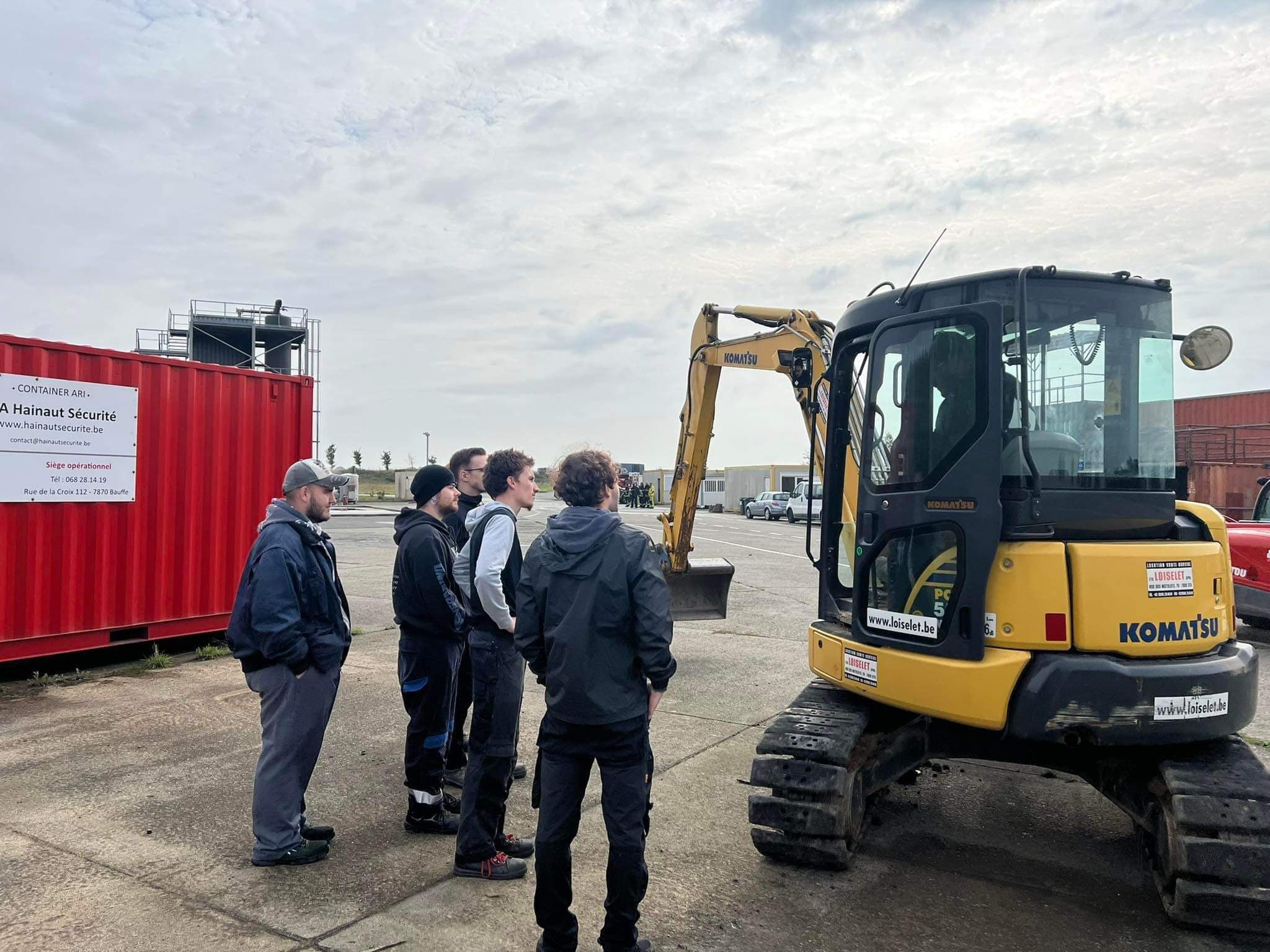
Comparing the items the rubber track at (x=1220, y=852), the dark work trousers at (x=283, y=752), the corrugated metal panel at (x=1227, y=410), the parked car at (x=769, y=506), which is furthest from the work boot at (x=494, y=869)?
the parked car at (x=769, y=506)

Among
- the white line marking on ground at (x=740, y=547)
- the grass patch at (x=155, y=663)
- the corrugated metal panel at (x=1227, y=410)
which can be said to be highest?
the corrugated metal panel at (x=1227, y=410)

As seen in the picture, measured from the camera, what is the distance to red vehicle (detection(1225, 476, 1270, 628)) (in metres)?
9.87

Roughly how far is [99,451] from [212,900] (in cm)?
556

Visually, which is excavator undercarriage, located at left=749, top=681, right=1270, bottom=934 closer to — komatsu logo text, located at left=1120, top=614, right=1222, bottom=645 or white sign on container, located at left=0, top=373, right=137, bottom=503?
komatsu logo text, located at left=1120, top=614, right=1222, bottom=645

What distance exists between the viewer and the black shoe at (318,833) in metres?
4.34

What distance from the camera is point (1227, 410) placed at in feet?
92.6

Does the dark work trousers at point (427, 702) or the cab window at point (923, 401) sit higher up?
the cab window at point (923, 401)

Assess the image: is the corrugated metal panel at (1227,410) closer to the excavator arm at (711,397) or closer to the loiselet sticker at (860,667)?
the excavator arm at (711,397)

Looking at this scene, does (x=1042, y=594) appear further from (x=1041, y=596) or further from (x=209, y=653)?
(x=209, y=653)

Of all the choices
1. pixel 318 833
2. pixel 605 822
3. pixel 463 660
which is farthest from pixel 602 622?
pixel 463 660

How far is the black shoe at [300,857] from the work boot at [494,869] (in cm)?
68

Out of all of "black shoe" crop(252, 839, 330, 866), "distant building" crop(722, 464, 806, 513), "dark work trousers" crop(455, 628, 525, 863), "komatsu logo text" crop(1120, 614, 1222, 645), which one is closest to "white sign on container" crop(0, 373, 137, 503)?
"black shoe" crop(252, 839, 330, 866)

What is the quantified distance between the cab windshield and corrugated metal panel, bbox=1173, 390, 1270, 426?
26.1 metres

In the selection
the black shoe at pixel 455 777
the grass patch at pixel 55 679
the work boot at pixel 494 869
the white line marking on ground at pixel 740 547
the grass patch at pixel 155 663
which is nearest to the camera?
the work boot at pixel 494 869
